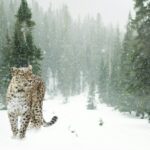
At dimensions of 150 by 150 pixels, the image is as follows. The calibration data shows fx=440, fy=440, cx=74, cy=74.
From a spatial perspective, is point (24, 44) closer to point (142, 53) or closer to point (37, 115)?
point (142, 53)

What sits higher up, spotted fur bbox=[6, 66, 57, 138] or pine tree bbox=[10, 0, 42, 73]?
pine tree bbox=[10, 0, 42, 73]

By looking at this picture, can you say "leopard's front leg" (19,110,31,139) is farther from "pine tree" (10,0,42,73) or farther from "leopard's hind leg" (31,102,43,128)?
"pine tree" (10,0,42,73)

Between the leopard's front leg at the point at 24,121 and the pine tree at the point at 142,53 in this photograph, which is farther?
the pine tree at the point at 142,53

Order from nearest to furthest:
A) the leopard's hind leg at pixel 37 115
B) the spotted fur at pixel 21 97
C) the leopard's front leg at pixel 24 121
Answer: the spotted fur at pixel 21 97, the leopard's front leg at pixel 24 121, the leopard's hind leg at pixel 37 115

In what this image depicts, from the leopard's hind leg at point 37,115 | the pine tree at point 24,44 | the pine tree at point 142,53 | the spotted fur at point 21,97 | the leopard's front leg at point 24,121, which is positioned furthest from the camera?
the pine tree at point 24,44

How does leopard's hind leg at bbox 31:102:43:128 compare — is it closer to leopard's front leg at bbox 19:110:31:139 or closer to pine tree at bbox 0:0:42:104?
leopard's front leg at bbox 19:110:31:139

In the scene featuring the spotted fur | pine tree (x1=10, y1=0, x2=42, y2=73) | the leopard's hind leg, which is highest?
pine tree (x1=10, y1=0, x2=42, y2=73)

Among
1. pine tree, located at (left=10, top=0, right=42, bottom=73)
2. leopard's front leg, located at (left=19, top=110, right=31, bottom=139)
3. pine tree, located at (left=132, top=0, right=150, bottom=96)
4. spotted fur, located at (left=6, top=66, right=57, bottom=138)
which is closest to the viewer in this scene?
spotted fur, located at (left=6, top=66, right=57, bottom=138)

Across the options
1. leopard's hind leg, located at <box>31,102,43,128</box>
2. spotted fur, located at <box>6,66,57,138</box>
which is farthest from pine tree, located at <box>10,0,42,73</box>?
spotted fur, located at <box>6,66,57,138</box>

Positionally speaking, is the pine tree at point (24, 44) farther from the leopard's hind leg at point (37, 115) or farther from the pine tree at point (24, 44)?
the leopard's hind leg at point (37, 115)

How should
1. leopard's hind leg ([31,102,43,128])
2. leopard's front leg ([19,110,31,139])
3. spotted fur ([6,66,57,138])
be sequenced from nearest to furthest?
1. spotted fur ([6,66,57,138])
2. leopard's front leg ([19,110,31,139])
3. leopard's hind leg ([31,102,43,128])

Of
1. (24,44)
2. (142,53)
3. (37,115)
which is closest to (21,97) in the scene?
(37,115)

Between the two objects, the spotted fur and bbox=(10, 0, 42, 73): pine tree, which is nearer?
the spotted fur

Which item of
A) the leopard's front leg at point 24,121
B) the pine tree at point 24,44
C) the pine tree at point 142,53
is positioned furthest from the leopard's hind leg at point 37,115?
the pine tree at point 24,44
